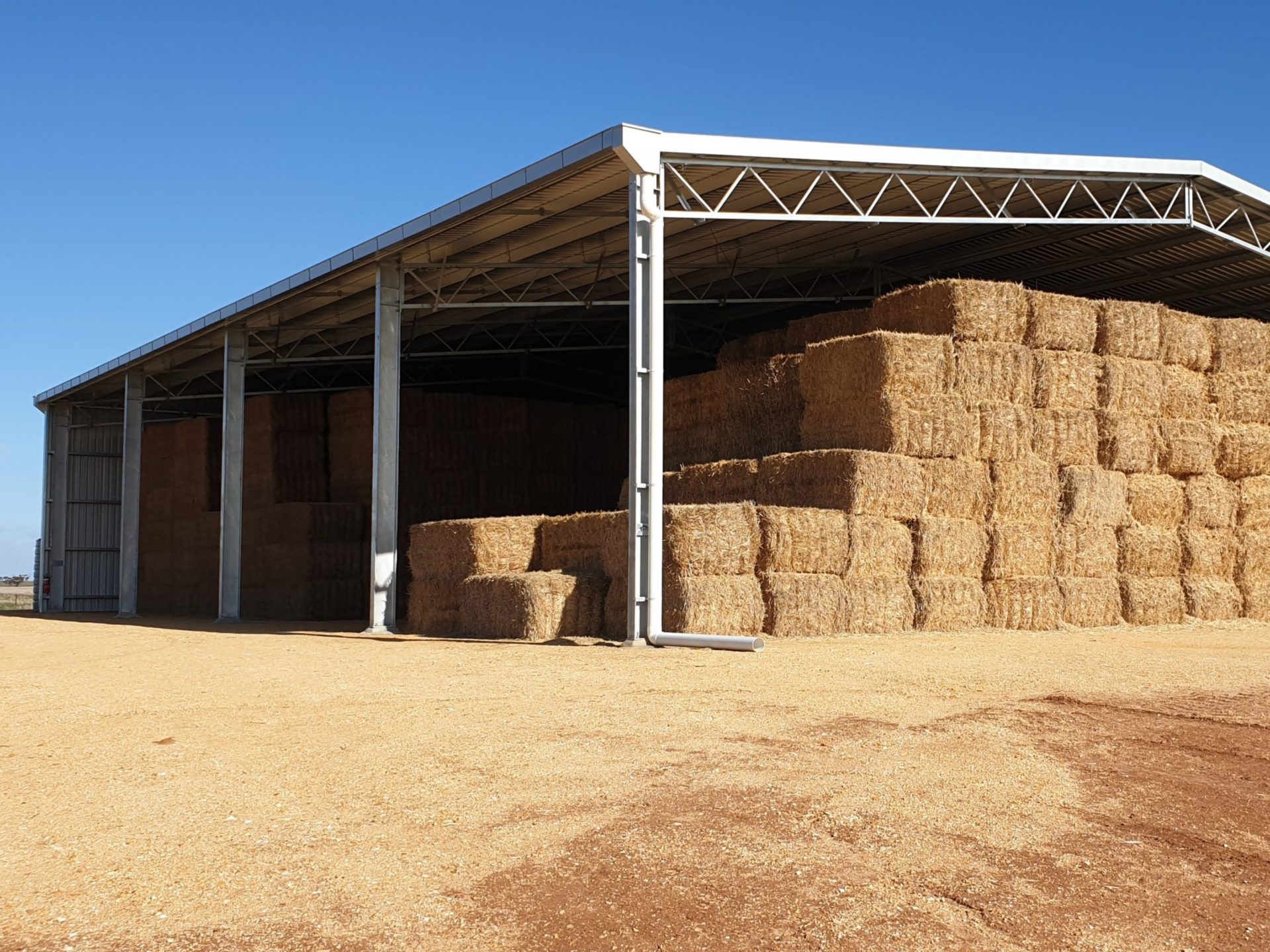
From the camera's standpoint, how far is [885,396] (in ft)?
52.2

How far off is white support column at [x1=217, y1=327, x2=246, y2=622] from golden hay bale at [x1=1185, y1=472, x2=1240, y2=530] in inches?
689

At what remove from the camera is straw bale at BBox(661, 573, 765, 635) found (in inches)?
542

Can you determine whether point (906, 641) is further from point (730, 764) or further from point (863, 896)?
point (863, 896)

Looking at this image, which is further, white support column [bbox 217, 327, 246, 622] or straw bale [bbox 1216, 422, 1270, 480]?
white support column [bbox 217, 327, 246, 622]

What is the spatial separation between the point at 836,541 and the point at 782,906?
1070cm

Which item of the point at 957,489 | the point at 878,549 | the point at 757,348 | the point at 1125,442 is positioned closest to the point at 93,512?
the point at 757,348

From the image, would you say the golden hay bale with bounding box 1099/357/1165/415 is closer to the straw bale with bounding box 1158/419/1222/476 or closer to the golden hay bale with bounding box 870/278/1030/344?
the straw bale with bounding box 1158/419/1222/476

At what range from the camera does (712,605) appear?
45.6 ft

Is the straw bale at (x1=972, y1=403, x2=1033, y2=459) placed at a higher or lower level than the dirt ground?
higher

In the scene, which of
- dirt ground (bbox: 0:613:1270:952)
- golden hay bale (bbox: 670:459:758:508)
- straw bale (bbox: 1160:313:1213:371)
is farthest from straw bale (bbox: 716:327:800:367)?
dirt ground (bbox: 0:613:1270:952)

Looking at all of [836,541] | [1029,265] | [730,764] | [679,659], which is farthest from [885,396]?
[730,764]

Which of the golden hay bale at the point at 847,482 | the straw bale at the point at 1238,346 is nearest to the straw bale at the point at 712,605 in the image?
the golden hay bale at the point at 847,482

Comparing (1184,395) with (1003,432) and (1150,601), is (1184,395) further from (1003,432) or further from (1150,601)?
(1003,432)

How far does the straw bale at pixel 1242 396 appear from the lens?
18766 millimetres
